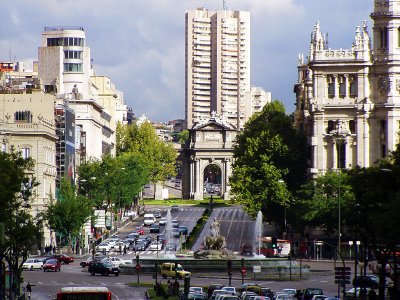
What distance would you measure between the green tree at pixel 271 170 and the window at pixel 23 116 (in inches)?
887

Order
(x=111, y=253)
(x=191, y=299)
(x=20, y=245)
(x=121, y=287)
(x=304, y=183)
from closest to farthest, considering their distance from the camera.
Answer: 1. (x=191, y=299)
2. (x=20, y=245)
3. (x=121, y=287)
4. (x=111, y=253)
5. (x=304, y=183)

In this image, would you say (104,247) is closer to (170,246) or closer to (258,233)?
(170,246)

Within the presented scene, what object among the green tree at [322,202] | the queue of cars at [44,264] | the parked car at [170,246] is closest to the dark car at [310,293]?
the queue of cars at [44,264]

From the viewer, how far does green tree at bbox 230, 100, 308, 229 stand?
607 ft

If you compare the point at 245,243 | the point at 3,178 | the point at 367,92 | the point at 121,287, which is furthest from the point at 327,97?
the point at 3,178

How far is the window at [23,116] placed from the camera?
18788 cm

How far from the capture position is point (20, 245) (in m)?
113

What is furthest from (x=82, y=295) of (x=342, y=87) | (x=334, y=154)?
(x=342, y=87)

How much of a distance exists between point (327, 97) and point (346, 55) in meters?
4.78

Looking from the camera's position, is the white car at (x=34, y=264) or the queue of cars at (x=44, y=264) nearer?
the queue of cars at (x=44, y=264)

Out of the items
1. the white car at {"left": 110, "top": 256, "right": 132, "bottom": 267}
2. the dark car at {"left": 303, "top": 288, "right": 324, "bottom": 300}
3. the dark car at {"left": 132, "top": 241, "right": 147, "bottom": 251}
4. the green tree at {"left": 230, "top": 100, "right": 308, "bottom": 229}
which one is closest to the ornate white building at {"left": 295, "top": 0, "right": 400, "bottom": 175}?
the green tree at {"left": 230, "top": 100, "right": 308, "bottom": 229}

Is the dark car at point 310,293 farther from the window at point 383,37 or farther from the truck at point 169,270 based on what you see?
the window at point 383,37

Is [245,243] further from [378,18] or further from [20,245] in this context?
[20,245]

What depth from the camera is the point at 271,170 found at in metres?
186
